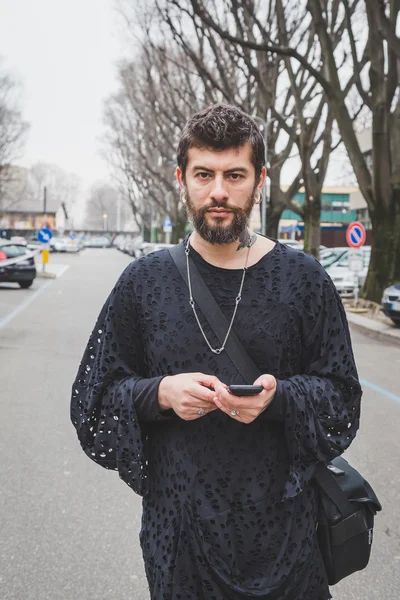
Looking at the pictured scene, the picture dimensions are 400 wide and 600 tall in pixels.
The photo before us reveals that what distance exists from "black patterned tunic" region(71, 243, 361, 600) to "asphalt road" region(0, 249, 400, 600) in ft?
4.99

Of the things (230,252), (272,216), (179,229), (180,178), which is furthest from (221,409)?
(179,229)

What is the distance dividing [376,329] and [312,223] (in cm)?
→ 894

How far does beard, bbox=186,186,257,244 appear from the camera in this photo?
5.80 feet

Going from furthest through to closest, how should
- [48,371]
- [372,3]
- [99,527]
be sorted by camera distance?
[372,3], [48,371], [99,527]

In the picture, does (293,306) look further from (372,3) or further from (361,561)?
(372,3)

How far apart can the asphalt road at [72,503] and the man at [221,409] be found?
60.5 inches

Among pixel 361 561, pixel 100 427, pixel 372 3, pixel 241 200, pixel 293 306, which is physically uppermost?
pixel 372 3

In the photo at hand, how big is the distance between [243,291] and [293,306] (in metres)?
0.14

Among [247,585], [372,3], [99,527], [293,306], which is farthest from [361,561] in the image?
[372,3]

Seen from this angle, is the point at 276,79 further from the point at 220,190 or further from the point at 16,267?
the point at 220,190

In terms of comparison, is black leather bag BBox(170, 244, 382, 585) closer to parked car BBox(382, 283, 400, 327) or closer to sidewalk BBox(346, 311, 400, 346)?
sidewalk BBox(346, 311, 400, 346)

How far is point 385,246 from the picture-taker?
1523 centimetres

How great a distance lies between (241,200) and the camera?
5.84 ft

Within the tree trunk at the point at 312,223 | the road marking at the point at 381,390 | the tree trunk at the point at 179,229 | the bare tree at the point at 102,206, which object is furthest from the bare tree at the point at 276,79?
the bare tree at the point at 102,206
